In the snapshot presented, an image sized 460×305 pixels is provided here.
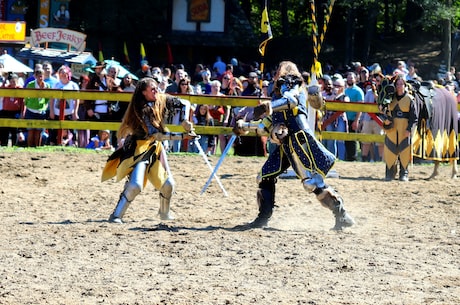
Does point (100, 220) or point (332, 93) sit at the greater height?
point (332, 93)

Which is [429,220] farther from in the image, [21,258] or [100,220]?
[21,258]

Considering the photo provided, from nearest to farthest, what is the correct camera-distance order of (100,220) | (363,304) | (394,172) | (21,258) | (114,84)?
(363,304) < (21,258) < (100,220) < (394,172) < (114,84)

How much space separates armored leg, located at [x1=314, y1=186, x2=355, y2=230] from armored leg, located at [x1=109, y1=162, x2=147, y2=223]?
5.47 ft

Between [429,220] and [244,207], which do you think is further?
[244,207]

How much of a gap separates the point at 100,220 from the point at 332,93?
24.3ft

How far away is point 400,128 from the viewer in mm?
13898

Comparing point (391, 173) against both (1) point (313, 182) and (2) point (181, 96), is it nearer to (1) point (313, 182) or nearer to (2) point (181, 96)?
(2) point (181, 96)

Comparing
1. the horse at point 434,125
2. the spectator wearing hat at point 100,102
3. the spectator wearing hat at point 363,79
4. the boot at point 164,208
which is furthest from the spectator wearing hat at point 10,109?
the boot at point 164,208

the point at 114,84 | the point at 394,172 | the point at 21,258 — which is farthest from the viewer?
the point at 114,84

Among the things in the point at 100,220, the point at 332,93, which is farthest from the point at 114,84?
the point at 100,220

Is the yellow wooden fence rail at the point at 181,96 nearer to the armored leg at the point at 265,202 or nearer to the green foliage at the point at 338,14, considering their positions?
the armored leg at the point at 265,202

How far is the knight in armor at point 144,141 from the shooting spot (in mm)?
9664

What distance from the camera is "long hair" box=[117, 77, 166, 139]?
965cm

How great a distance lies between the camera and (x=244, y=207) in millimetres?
11227
